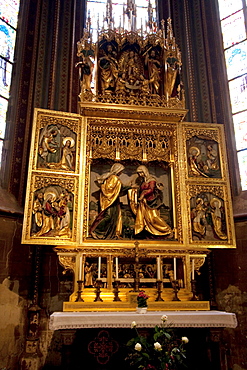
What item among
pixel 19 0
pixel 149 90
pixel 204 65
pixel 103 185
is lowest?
pixel 103 185

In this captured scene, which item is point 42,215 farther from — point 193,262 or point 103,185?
point 193,262

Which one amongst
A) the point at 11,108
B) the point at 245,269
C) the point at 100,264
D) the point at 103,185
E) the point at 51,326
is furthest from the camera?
the point at 11,108

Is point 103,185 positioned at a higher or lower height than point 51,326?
higher

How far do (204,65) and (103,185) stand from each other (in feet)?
16.1

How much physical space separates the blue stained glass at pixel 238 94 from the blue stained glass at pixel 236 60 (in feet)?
0.63

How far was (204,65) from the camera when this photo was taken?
9594 millimetres

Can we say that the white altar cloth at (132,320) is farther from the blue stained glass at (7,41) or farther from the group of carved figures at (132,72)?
the blue stained glass at (7,41)

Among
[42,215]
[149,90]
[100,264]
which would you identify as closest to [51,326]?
[100,264]

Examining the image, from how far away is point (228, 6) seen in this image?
33.5ft

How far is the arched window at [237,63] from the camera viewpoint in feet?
28.4

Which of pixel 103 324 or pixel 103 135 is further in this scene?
pixel 103 135

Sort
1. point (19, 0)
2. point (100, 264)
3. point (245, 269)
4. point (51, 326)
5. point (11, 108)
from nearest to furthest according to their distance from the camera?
1. point (51, 326)
2. point (100, 264)
3. point (245, 269)
4. point (11, 108)
5. point (19, 0)

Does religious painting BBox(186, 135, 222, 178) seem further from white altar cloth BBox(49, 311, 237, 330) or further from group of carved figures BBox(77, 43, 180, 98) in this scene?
white altar cloth BBox(49, 311, 237, 330)

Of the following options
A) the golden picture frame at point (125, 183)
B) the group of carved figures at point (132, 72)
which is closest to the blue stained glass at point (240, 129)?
the golden picture frame at point (125, 183)
